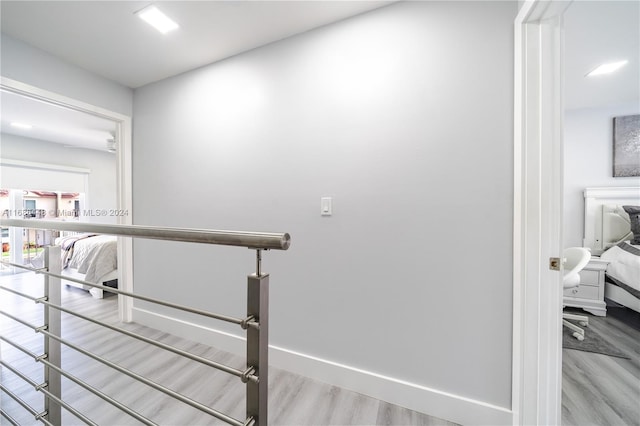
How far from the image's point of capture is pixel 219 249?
1965mm

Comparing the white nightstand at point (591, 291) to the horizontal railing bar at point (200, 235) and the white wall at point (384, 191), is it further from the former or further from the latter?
the horizontal railing bar at point (200, 235)

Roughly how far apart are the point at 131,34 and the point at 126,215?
62.0 inches

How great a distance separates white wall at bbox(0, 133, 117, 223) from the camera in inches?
157

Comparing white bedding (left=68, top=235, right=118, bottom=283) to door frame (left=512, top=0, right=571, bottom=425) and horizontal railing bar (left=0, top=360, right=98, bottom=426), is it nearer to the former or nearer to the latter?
horizontal railing bar (left=0, top=360, right=98, bottom=426)

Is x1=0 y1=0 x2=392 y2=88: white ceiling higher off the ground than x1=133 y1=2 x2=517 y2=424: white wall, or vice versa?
x1=0 y1=0 x2=392 y2=88: white ceiling

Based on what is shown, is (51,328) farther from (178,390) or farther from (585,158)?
(585,158)

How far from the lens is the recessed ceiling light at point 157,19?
1.51m

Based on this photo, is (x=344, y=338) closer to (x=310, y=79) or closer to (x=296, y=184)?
(x=296, y=184)

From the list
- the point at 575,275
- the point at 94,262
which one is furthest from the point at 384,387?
the point at 94,262

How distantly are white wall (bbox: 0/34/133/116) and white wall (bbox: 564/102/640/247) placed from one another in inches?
198

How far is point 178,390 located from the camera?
1.51m

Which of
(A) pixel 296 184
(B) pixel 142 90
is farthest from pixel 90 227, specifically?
(B) pixel 142 90

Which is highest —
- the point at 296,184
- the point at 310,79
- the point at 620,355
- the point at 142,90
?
the point at 142,90

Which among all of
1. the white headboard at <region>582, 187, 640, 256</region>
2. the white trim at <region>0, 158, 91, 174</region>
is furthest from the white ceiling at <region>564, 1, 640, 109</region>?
the white trim at <region>0, 158, 91, 174</region>
